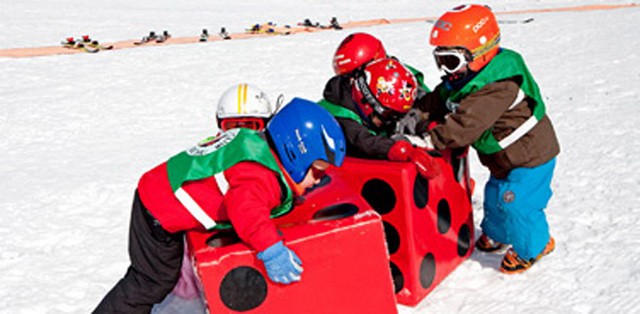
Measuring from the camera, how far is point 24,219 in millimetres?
5426

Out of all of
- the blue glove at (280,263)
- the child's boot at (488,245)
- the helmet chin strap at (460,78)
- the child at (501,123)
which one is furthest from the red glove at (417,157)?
the blue glove at (280,263)

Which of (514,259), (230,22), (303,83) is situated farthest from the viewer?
(230,22)

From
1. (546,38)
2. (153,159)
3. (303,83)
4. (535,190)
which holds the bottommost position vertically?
(546,38)

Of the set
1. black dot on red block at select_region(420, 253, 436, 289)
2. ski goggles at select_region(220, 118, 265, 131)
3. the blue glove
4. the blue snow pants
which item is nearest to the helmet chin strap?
the blue snow pants

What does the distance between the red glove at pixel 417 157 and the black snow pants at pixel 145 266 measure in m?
1.27

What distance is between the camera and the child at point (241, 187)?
2.56 meters

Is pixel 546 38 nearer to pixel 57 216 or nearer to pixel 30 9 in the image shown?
pixel 57 216

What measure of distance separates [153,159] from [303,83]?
14.1 feet

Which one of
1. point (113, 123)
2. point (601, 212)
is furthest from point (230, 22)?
point (601, 212)

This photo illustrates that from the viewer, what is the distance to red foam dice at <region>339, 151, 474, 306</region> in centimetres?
337

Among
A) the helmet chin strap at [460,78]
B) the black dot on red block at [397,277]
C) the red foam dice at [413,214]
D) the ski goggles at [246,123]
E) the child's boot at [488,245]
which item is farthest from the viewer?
the ski goggles at [246,123]

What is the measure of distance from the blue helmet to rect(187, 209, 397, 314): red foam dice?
280 millimetres

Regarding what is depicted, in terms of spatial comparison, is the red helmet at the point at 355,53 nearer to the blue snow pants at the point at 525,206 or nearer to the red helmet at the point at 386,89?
the red helmet at the point at 386,89

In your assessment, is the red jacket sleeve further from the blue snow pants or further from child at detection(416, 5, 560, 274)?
the blue snow pants
